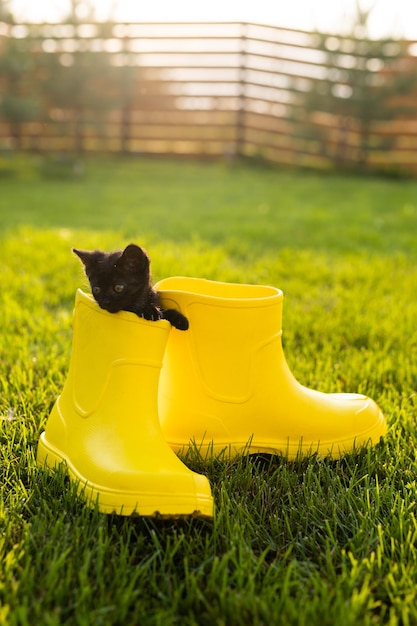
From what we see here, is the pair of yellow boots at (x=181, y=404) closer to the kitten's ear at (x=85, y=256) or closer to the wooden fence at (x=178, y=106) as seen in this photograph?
the kitten's ear at (x=85, y=256)

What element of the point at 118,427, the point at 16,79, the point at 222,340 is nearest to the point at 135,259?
the point at 222,340

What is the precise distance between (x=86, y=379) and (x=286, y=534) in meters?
0.55

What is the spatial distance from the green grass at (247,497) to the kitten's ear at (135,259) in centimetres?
46

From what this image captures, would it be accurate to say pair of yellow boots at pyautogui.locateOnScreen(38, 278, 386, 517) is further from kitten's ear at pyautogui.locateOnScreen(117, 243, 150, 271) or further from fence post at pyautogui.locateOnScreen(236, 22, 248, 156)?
fence post at pyautogui.locateOnScreen(236, 22, 248, 156)

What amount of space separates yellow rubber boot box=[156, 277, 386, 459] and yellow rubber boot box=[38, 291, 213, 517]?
139 mm

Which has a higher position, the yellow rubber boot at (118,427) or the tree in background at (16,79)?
the tree in background at (16,79)

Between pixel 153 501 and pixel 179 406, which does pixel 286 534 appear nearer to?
pixel 153 501

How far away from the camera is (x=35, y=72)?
9570 millimetres

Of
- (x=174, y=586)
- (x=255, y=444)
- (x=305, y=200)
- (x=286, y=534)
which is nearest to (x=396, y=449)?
(x=255, y=444)

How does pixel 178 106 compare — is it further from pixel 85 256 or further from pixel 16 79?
pixel 85 256

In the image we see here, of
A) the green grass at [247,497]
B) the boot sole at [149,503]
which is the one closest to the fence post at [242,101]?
the green grass at [247,497]

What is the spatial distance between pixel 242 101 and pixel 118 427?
9.66 m

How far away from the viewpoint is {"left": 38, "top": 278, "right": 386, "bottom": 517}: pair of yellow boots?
133 centimetres

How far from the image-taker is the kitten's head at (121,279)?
1438 mm
